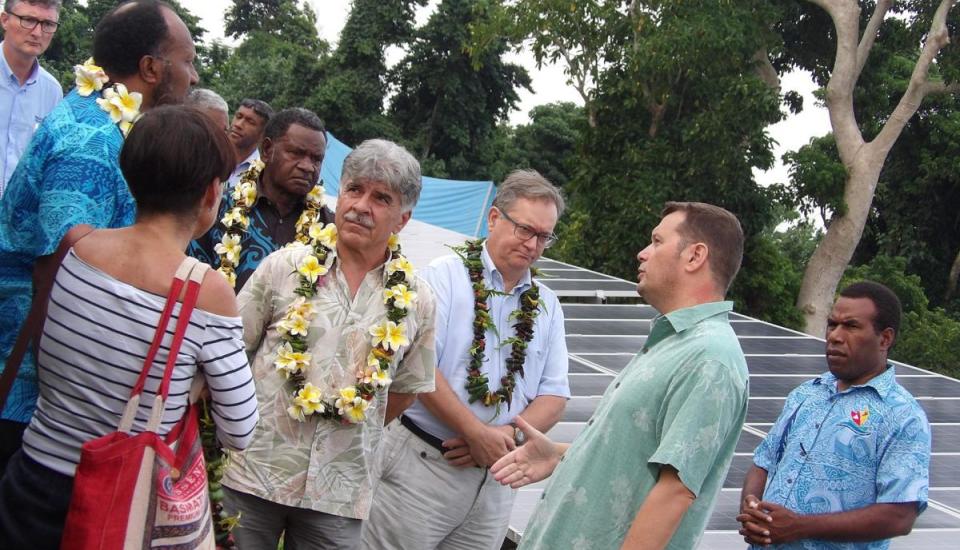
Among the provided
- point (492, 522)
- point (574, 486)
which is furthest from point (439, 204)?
point (574, 486)

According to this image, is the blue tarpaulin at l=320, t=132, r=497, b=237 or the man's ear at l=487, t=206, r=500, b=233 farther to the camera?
the blue tarpaulin at l=320, t=132, r=497, b=237

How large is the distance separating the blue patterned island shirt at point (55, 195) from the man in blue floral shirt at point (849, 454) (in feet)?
7.62

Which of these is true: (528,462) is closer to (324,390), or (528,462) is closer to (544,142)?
(324,390)

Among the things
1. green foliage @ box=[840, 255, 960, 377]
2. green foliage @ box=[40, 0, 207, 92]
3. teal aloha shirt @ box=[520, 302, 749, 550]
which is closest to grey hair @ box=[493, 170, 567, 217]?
teal aloha shirt @ box=[520, 302, 749, 550]

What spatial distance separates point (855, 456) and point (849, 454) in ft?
0.07

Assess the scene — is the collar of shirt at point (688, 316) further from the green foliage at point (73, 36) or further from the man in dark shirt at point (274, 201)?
the green foliage at point (73, 36)

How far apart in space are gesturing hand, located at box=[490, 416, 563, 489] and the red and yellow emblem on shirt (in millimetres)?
1114

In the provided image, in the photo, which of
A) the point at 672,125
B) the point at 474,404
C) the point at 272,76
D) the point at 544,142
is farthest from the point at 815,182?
the point at 272,76

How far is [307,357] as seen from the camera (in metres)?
3.48

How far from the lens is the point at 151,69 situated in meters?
3.15

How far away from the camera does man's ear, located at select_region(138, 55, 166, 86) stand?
3146mm

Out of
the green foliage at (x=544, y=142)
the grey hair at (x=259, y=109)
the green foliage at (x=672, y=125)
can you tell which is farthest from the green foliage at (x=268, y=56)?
the grey hair at (x=259, y=109)

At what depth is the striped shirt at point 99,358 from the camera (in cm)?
240

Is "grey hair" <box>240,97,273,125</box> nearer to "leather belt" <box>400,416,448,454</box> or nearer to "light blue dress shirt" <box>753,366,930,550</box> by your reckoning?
→ "leather belt" <box>400,416,448,454</box>
